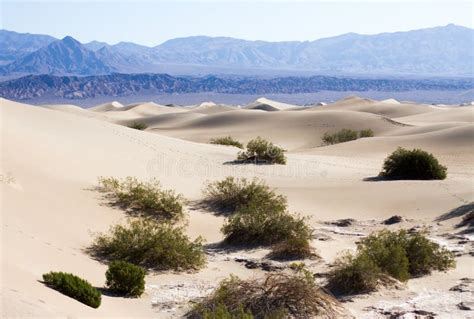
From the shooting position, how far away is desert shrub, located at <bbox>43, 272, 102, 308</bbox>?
800cm

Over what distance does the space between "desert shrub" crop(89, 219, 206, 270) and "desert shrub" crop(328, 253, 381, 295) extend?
98.5 inches

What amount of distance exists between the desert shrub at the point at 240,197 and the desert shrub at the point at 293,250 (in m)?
2.91

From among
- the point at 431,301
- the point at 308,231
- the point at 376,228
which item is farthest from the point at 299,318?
the point at 376,228

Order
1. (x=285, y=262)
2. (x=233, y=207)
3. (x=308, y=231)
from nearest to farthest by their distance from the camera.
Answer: (x=285, y=262), (x=308, y=231), (x=233, y=207)

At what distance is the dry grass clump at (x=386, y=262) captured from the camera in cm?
951

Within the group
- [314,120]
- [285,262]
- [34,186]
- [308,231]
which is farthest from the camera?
[314,120]

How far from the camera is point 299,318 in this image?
8.05 meters

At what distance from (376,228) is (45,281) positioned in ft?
27.5

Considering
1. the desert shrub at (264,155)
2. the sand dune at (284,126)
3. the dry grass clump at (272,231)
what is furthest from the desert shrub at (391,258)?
the sand dune at (284,126)

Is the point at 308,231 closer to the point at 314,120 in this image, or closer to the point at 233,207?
the point at 233,207

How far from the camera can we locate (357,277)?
9.54 meters

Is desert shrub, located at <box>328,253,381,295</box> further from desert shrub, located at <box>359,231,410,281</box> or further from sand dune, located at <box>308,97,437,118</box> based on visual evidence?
sand dune, located at <box>308,97,437,118</box>

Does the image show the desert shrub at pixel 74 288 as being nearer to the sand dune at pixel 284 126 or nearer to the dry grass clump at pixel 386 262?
the dry grass clump at pixel 386 262

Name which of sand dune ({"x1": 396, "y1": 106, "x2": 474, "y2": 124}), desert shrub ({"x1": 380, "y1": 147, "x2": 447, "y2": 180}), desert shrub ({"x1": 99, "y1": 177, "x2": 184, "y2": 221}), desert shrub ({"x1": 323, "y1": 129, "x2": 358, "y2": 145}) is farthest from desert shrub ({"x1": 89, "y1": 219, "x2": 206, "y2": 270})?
sand dune ({"x1": 396, "y1": 106, "x2": 474, "y2": 124})
